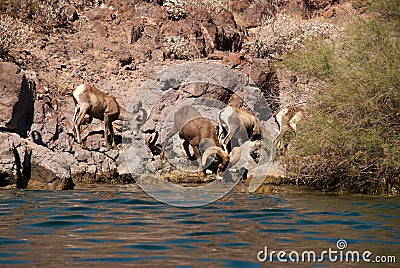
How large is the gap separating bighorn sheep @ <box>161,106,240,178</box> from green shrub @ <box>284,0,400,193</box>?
1782 millimetres

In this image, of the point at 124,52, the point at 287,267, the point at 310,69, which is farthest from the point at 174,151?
the point at 287,267

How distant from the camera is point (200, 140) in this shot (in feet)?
46.4

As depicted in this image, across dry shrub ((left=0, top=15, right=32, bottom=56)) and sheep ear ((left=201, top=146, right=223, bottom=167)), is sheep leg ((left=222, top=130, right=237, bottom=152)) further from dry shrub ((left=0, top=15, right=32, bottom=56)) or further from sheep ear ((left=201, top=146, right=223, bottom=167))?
dry shrub ((left=0, top=15, right=32, bottom=56))

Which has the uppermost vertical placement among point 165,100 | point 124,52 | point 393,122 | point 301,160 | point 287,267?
point 124,52

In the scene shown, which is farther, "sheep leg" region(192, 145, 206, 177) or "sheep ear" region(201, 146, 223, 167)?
"sheep leg" region(192, 145, 206, 177)

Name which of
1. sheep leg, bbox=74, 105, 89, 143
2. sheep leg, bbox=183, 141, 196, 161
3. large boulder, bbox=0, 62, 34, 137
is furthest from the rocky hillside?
sheep leg, bbox=183, 141, 196, 161

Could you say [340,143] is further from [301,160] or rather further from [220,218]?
[220,218]

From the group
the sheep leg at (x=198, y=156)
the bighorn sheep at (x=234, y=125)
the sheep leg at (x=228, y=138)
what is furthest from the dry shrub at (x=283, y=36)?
the sheep leg at (x=198, y=156)

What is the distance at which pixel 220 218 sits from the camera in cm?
729

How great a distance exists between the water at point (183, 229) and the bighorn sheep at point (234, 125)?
17.8ft

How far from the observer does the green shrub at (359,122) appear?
10484 millimetres

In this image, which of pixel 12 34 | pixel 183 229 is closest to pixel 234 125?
→ pixel 183 229

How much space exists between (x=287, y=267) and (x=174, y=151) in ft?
36.9

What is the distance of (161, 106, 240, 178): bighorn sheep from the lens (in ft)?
43.4
